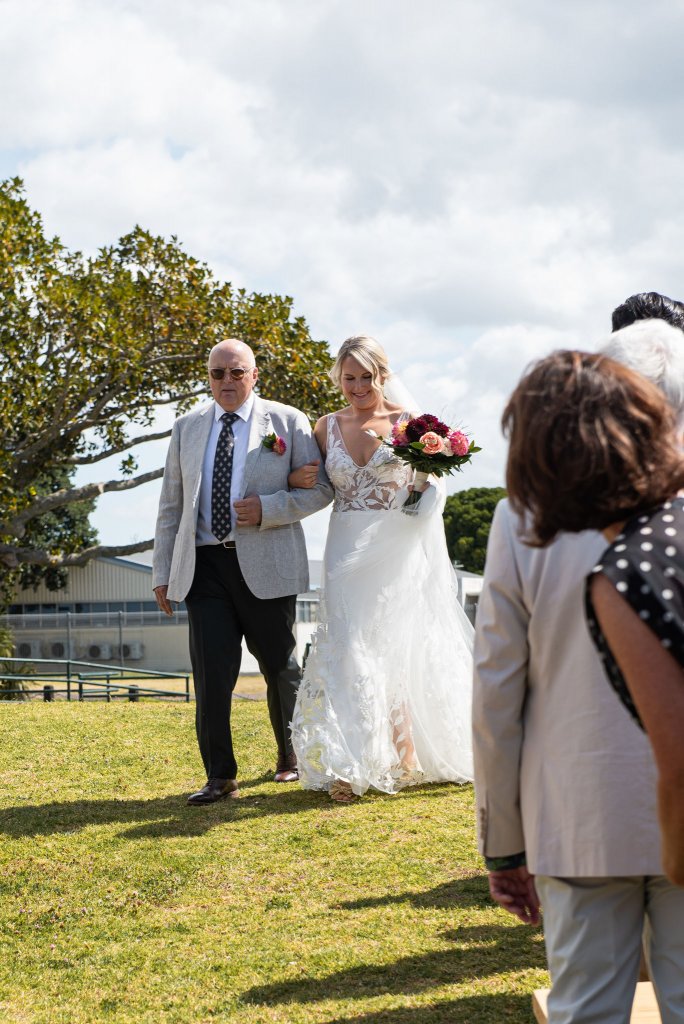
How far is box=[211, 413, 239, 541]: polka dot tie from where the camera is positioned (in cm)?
714

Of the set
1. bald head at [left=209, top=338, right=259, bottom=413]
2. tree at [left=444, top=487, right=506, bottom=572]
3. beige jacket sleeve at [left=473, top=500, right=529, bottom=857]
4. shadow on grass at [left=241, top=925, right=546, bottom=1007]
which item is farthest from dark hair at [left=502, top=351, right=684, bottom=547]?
tree at [left=444, top=487, right=506, bottom=572]

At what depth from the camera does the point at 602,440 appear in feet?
6.06

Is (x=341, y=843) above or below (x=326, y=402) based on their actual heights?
below

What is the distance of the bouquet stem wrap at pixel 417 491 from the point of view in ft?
24.1

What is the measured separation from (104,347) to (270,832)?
58.3 feet

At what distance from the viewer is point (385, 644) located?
7254 mm

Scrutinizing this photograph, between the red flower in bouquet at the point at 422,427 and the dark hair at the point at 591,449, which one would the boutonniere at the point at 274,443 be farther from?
the dark hair at the point at 591,449

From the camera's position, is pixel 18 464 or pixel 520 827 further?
pixel 18 464

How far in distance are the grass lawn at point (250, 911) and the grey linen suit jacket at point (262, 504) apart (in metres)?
1.41

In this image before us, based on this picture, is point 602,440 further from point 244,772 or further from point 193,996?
point 244,772

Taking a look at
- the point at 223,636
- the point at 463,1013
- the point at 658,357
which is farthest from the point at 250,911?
the point at 658,357

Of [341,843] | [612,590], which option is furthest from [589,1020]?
[341,843]

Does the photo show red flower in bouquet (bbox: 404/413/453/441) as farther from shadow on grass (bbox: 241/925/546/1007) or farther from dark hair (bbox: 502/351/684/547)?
dark hair (bbox: 502/351/684/547)

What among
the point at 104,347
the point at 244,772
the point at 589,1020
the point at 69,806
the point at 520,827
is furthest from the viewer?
the point at 104,347
